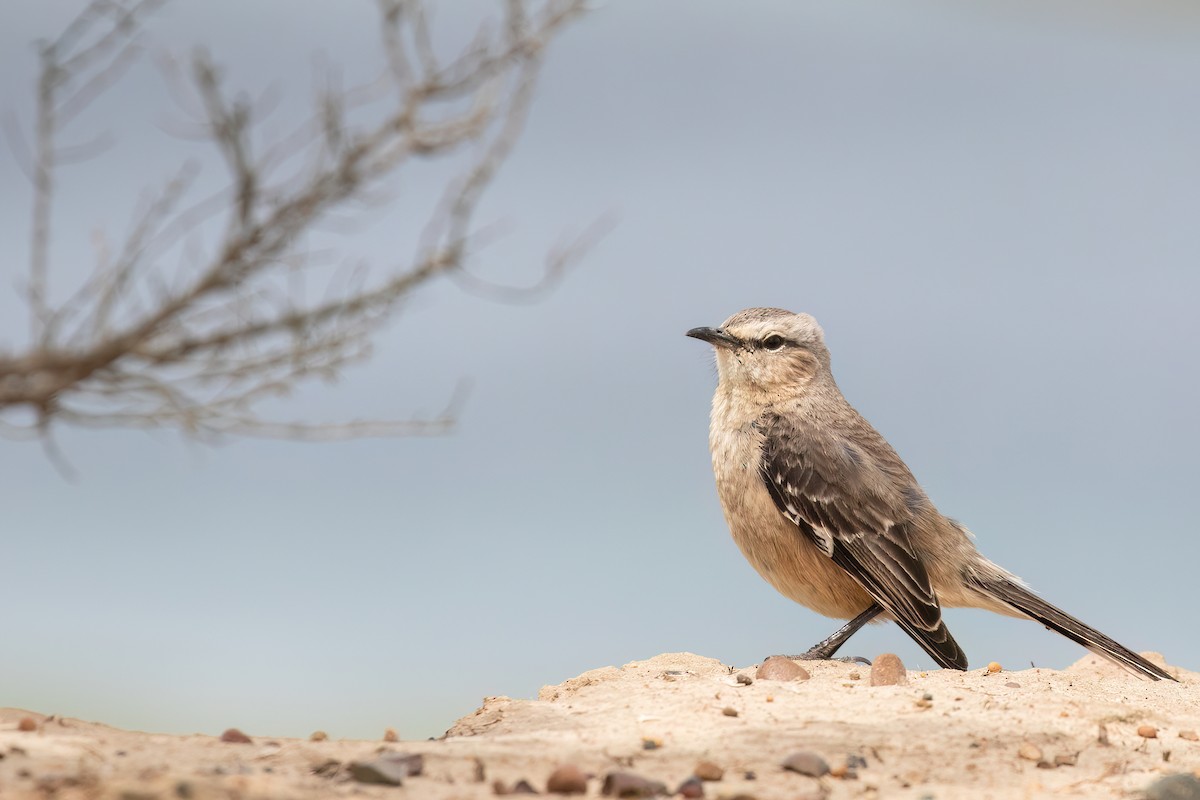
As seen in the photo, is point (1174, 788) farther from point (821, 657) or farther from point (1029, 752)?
point (821, 657)

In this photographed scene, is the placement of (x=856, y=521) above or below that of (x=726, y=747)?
above

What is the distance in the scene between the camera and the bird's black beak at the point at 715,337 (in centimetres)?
862

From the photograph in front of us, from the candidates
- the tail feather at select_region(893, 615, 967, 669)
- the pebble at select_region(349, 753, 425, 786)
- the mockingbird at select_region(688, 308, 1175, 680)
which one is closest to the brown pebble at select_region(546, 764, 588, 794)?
the pebble at select_region(349, 753, 425, 786)

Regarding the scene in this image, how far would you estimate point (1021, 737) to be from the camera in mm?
6098

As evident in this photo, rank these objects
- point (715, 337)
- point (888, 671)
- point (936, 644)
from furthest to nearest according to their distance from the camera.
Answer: point (715, 337) → point (936, 644) → point (888, 671)

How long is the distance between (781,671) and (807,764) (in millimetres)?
1792

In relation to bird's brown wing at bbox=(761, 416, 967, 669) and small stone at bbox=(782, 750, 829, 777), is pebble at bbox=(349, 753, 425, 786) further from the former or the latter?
bird's brown wing at bbox=(761, 416, 967, 669)

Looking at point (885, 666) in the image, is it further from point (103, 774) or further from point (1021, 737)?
point (103, 774)

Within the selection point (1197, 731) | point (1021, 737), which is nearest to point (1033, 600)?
point (1197, 731)

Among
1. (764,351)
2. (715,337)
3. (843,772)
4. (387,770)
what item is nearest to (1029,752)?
(843,772)

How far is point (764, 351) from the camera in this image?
28.5 feet

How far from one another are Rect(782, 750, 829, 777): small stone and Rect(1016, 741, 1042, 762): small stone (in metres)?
1.17

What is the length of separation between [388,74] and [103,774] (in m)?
3.24

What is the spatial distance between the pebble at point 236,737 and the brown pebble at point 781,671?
3080mm
